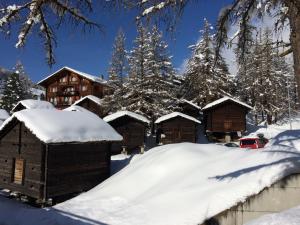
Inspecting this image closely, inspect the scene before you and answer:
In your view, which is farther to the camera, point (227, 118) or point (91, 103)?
point (91, 103)

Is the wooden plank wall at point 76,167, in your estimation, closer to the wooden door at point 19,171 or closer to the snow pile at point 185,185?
the snow pile at point 185,185

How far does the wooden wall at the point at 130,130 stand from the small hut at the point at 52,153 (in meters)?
10.4

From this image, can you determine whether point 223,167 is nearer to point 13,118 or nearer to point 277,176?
point 277,176

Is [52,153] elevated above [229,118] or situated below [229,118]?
below

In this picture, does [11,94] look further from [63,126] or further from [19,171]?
[63,126]

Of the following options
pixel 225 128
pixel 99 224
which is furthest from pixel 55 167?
pixel 225 128

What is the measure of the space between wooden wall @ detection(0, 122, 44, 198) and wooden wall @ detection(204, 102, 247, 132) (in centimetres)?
2748

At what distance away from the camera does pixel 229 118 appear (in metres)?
43.5

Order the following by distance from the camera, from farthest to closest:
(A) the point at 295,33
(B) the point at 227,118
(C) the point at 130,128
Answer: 1. (B) the point at 227,118
2. (C) the point at 130,128
3. (A) the point at 295,33

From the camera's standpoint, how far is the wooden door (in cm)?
2016

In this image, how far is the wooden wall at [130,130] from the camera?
32.9 m

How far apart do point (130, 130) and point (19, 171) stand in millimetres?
14093

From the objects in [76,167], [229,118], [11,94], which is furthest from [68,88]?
[76,167]

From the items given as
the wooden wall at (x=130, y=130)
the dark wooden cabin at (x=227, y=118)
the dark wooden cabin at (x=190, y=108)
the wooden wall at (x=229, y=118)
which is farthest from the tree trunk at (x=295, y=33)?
the dark wooden cabin at (x=190, y=108)
